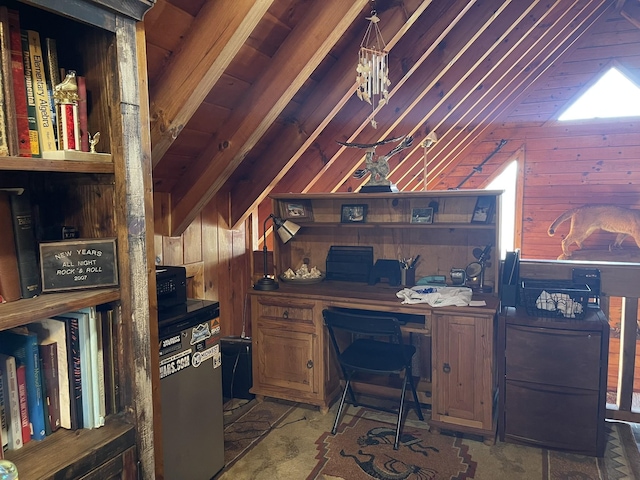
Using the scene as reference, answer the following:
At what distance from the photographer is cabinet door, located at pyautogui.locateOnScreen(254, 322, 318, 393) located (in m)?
2.84

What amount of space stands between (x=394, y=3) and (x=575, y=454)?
2386 mm

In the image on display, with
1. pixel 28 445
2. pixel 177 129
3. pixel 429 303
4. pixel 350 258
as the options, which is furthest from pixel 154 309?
pixel 350 258

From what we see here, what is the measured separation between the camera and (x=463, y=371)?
8.18 ft

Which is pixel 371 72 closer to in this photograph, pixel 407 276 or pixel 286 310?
pixel 407 276

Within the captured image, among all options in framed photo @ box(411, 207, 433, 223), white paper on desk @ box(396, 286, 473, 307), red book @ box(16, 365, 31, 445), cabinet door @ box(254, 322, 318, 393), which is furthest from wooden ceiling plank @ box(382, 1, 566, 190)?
red book @ box(16, 365, 31, 445)

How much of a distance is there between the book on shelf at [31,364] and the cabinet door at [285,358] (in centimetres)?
176

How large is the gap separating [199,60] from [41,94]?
84 centimetres

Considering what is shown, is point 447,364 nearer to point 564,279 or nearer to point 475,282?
point 475,282

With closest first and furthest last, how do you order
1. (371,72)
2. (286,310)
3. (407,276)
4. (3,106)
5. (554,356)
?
(3,106), (371,72), (554,356), (286,310), (407,276)

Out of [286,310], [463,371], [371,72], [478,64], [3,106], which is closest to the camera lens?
[3,106]

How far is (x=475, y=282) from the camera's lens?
2854 mm

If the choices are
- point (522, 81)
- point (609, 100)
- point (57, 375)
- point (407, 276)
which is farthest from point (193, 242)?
point (609, 100)

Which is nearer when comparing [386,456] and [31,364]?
[31,364]

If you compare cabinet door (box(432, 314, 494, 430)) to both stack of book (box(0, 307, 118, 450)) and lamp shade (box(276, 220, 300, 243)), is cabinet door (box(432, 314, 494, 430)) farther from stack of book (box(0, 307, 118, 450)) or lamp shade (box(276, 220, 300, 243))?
stack of book (box(0, 307, 118, 450))
